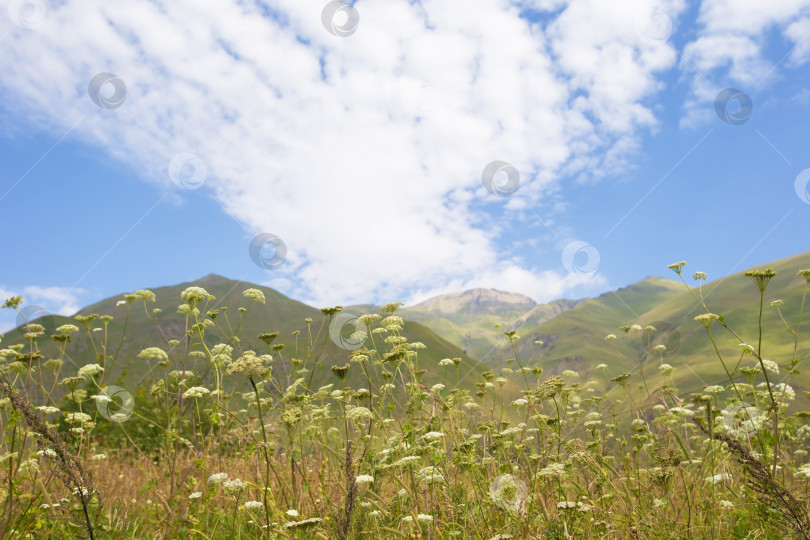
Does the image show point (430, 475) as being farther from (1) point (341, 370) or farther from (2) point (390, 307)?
(2) point (390, 307)

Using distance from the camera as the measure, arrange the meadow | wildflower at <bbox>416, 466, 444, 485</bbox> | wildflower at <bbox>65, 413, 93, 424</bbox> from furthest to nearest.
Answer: wildflower at <bbox>65, 413, 93, 424</bbox> < wildflower at <bbox>416, 466, 444, 485</bbox> < the meadow

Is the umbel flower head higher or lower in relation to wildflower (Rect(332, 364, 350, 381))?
higher

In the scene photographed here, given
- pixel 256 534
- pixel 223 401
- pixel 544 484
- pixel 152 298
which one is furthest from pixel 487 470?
pixel 152 298

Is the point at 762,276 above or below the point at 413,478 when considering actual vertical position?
above

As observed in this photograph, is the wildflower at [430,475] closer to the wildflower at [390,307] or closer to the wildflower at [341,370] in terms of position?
the wildflower at [341,370]

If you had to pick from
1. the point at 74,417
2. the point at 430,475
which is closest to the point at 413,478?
the point at 430,475

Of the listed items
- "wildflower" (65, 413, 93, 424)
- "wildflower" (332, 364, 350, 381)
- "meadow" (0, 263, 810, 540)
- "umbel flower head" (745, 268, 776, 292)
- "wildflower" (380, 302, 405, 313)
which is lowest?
"meadow" (0, 263, 810, 540)

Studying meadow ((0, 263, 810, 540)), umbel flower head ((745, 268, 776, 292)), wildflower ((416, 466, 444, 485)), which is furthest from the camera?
umbel flower head ((745, 268, 776, 292))

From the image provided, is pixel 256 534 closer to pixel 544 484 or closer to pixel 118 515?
pixel 118 515

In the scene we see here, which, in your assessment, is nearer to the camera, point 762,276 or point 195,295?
point 762,276

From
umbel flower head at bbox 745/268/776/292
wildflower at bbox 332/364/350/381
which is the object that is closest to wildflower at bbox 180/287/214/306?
wildflower at bbox 332/364/350/381

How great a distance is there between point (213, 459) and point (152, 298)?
Result: 2.89 metres

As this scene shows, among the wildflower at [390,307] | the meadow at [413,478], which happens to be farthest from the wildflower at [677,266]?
the wildflower at [390,307]

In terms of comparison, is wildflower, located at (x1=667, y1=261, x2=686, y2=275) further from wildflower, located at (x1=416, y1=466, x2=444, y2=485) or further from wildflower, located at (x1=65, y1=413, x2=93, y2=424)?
wildflower, located at (x1=65, y1=413, x2=93, y2=424)
